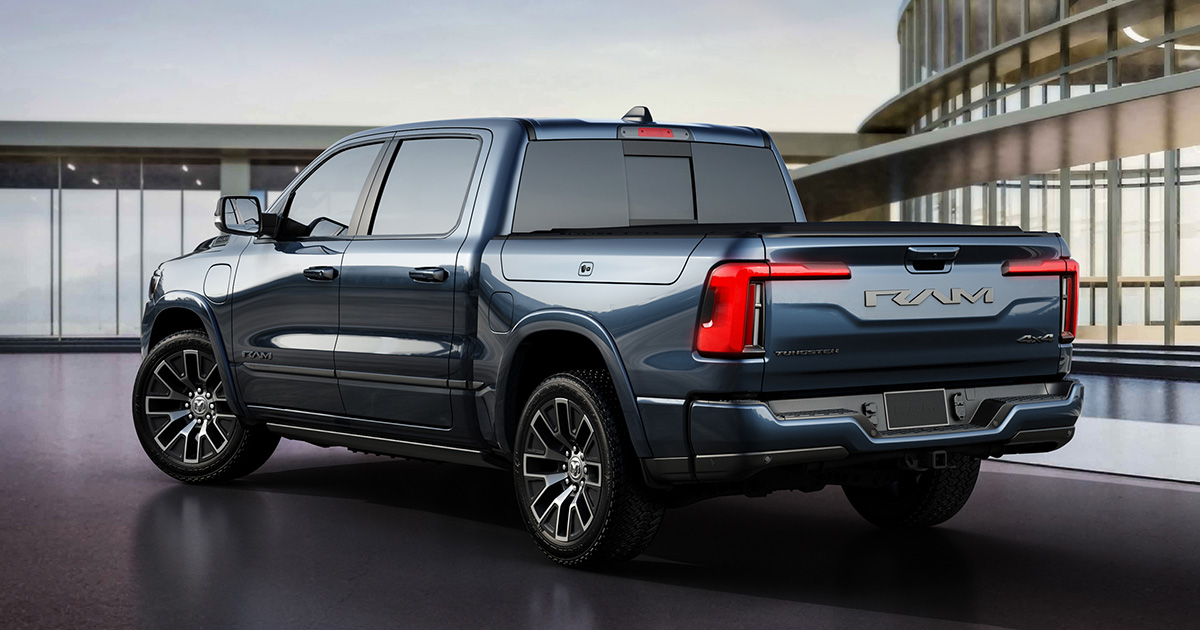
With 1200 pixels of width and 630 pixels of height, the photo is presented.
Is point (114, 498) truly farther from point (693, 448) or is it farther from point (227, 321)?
point (693, 448)

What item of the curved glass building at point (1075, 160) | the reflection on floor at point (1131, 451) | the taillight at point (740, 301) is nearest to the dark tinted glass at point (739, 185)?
the taillight at point (740, 301)

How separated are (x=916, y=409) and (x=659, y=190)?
204cm

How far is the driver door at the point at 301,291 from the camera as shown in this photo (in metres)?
6.89

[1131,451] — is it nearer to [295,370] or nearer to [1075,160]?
[295,370]

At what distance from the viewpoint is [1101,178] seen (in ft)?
83.7

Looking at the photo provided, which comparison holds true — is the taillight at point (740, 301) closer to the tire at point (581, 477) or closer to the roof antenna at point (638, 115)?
the tire at point (581, 477)

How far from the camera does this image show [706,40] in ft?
122

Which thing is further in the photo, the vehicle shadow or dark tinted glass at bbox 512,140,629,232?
dark tinted glass at bbox 512,140,629,232

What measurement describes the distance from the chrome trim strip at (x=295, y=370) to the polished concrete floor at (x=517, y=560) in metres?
0.78

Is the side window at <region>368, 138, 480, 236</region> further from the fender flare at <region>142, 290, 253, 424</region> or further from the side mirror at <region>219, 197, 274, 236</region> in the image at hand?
the fender flare at <region>142, 290, 253, 424</region>

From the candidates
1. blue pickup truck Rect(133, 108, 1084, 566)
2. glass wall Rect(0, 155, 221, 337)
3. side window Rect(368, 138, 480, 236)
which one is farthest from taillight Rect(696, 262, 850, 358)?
glass wall Rect(0, 155, 221, 337)

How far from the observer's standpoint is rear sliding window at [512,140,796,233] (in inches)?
250

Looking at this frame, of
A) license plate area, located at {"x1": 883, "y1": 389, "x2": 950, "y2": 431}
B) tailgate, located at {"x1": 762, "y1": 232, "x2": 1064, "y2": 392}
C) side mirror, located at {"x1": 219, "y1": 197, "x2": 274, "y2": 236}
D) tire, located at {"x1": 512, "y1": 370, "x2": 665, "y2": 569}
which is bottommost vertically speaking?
tire, located at {"x1": 512, "y1": 370, "x2": 665, "y2": 569}

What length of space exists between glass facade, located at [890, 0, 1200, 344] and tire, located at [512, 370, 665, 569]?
727 inches
